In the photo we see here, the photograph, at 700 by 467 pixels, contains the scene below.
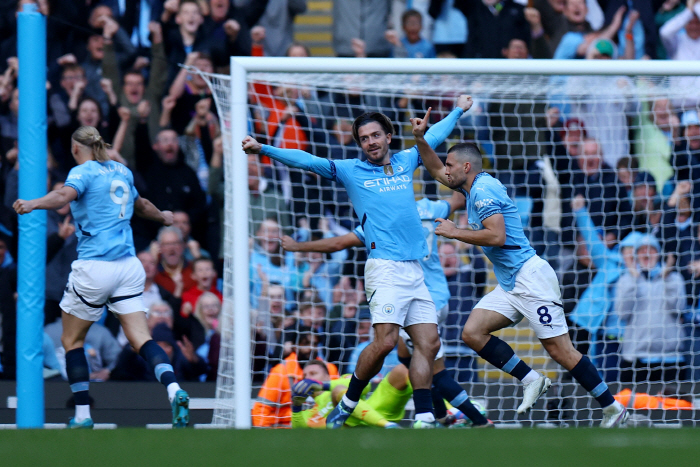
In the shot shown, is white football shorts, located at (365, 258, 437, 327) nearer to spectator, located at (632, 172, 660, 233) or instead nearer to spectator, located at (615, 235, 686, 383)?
spectator, located at (615, 235, 686, 383)

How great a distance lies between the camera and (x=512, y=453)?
3.23m

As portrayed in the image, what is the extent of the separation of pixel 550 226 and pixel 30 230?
172 inches

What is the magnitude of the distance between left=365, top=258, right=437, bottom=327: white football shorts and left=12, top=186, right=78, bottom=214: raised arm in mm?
1833

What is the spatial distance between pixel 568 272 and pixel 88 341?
4.04m

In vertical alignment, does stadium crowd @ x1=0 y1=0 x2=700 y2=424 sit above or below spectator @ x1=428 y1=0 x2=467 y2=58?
below

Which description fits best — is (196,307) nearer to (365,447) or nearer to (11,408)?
(11,408)

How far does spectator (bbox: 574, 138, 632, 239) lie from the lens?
775 centimetres

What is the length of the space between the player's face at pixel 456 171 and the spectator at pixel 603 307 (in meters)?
2.44

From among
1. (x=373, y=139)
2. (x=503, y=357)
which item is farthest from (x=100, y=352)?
(x=503, y=357)

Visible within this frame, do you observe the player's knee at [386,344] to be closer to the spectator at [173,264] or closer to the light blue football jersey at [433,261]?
the light blue football jersey at [433,261]

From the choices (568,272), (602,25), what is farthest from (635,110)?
(568,272)

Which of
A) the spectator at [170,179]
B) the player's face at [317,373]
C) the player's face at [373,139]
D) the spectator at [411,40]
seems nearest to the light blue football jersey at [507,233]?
the player's face at [373,139]

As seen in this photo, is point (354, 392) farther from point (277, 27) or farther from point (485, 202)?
point (277, 27)

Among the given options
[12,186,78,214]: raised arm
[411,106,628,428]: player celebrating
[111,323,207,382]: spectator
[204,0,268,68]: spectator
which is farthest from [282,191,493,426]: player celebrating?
[204,0,268,68]: spectator
